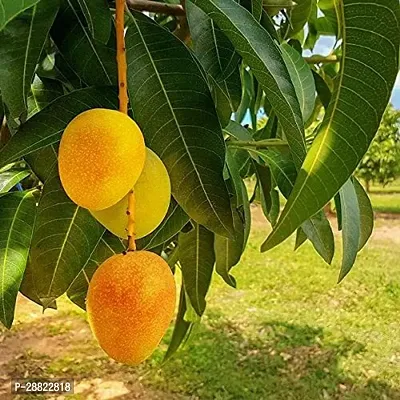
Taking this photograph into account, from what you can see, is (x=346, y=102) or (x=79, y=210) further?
(x=79, y=210)

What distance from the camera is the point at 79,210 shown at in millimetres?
551

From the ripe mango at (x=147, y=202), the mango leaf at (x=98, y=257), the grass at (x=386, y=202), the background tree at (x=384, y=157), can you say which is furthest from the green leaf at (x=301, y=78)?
the background tree at (x=384, y=157)

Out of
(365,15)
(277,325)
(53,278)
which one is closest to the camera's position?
(365,15)

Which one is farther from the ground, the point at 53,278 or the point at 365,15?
the point at 365,15

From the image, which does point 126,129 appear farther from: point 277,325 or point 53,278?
point 277,325

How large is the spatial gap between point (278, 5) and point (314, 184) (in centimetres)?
47

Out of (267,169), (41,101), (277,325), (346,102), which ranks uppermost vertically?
(346,102)

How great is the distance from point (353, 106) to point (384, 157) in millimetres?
10383

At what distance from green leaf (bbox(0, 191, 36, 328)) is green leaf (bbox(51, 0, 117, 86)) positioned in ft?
0.65

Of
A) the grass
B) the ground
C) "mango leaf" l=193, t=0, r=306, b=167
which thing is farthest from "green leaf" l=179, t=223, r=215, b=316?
the grass

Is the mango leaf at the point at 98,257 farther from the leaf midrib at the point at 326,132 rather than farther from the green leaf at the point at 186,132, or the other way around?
the leaf midrib at the point at 326,132

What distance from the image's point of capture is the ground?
2859mm

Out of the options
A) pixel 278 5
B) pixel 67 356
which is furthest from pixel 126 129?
pixel 67 356

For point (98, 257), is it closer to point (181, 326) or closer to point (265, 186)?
point (265, 186)
